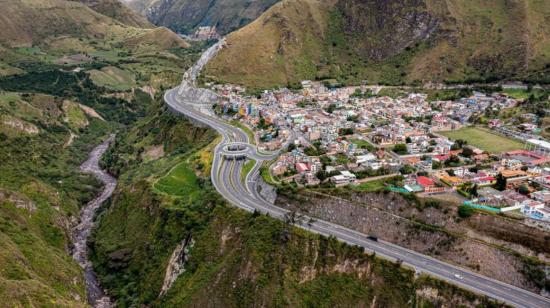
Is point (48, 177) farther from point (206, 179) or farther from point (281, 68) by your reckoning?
point (281, 68)

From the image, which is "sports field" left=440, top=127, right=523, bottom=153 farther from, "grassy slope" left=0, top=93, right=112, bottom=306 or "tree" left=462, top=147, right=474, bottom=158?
"grassy slope" left=0, top=93, right=112, bottom=306

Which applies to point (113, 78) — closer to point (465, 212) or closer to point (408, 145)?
point (408, 145)

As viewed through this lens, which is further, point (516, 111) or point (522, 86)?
point (522, 86)

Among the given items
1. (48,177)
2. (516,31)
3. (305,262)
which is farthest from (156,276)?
(516,31)

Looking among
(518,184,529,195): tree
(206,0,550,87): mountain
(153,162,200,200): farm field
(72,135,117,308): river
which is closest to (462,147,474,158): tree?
(518,184,529,195): tree

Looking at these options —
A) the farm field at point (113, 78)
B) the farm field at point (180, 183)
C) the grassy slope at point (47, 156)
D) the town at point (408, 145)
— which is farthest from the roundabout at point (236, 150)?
the farm field at point (113, 78)

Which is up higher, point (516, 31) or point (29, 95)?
point (516, 31)
